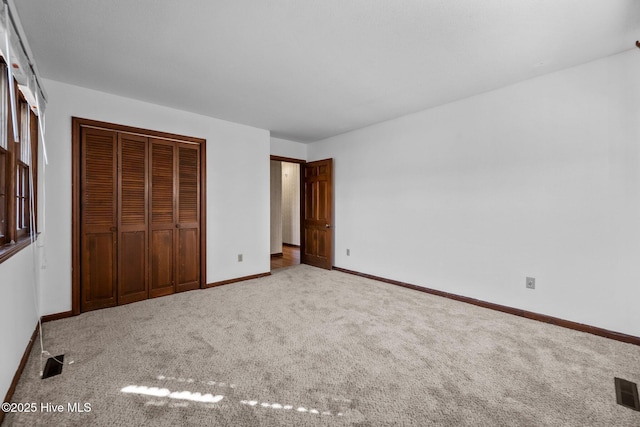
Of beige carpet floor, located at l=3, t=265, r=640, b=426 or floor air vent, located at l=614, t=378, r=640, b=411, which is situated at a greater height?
beige carpet floor, located at l=3, t=265, r=640, b=426

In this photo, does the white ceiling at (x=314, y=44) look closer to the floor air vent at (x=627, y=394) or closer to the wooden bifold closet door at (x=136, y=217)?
the wooden bifold closet door at (x=136, y=217)

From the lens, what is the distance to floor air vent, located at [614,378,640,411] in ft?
5.73

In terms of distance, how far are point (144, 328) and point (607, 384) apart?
3.79m

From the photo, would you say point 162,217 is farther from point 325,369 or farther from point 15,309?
point 325,369

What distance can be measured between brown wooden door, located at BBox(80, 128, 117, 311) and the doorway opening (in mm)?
3460

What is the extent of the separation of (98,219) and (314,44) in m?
3.07

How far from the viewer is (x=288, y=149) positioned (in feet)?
18.6

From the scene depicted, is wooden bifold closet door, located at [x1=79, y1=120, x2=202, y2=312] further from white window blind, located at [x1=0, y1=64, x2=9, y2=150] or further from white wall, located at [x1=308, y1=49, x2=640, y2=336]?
white wall, located at [x1=308, y1=49, x2=640, y2=336]

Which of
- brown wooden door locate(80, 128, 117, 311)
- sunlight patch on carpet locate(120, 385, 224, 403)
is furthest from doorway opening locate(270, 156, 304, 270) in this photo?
sunlight patch on carpet locate(120, 385, 224, 403)

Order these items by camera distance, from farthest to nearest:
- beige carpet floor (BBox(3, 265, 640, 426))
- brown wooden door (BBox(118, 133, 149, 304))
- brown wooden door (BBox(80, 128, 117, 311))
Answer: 1. brown wooden door (BBox(118, 133, 149, 304))
2. brown wooden door (BBox(80, 128, 117, 311))
3. beige carpet floor (BBox(3, 265, 640, 426))

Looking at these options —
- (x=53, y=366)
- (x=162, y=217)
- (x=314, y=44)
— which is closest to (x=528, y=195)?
(x=314, y=44)

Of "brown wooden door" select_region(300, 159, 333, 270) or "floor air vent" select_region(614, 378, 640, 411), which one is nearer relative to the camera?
"floor air vent" select_region(614, 378, 640, 411)

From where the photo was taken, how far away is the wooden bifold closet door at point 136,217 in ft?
10.6

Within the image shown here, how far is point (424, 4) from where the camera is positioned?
1.90 meters
